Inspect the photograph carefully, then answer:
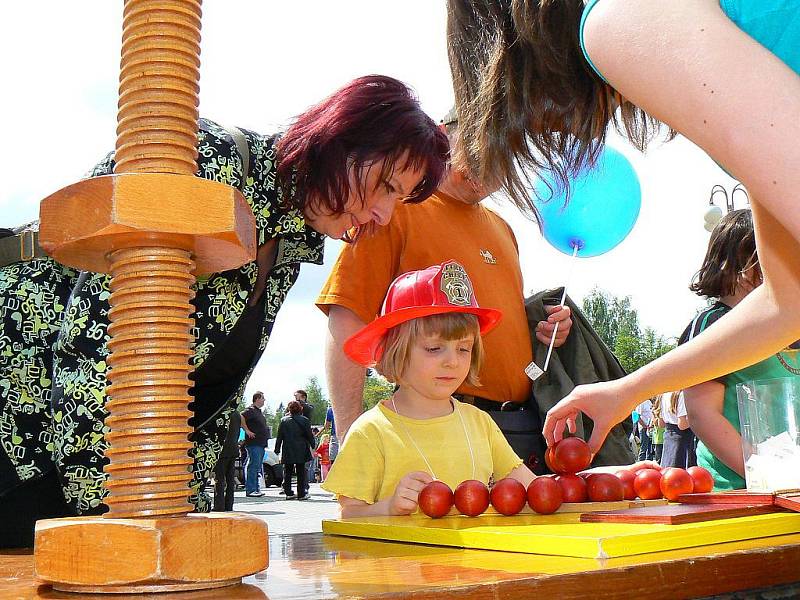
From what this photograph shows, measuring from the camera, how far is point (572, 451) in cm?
185

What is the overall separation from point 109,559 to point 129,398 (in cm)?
17

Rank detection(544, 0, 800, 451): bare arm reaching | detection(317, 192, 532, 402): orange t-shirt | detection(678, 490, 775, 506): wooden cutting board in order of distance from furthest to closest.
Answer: detection(317, 192, 532, 402): orange t-shirt
detection(678, 490, 775, 506): wooden cutting board
detection(544, 0, 800, 451): bare arm reaching

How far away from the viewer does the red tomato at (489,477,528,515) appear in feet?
5.05

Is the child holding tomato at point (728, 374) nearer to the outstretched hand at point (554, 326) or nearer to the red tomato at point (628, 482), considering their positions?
the outstretched hand at point (554, 326)

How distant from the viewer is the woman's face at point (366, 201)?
184 cm

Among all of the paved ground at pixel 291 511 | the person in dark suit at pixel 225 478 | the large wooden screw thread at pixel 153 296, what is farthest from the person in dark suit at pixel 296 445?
the large wooden screw thread at pixel 153 296

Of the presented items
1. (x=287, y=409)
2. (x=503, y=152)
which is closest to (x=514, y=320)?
(x=503, y=152)

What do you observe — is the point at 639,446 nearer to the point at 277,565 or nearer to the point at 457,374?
the point at 457,374

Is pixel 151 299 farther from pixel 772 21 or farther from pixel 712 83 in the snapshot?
pixel 772 21

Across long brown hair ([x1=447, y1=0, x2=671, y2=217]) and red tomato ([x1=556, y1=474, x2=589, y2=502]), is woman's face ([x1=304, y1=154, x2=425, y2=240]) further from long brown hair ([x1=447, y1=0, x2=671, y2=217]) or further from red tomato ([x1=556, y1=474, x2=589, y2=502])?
red tomato ([x1=556, y1=474, x2=589, y2=502])

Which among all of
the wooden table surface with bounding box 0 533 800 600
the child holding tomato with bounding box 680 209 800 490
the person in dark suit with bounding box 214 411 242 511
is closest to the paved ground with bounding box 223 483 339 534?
the person in dark suit with bounding box 214 411 242 511

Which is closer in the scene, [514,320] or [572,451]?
[572,451]

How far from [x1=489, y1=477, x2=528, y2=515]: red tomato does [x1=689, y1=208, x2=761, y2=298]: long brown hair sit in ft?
6.12

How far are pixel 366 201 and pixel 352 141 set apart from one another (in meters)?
0.14
